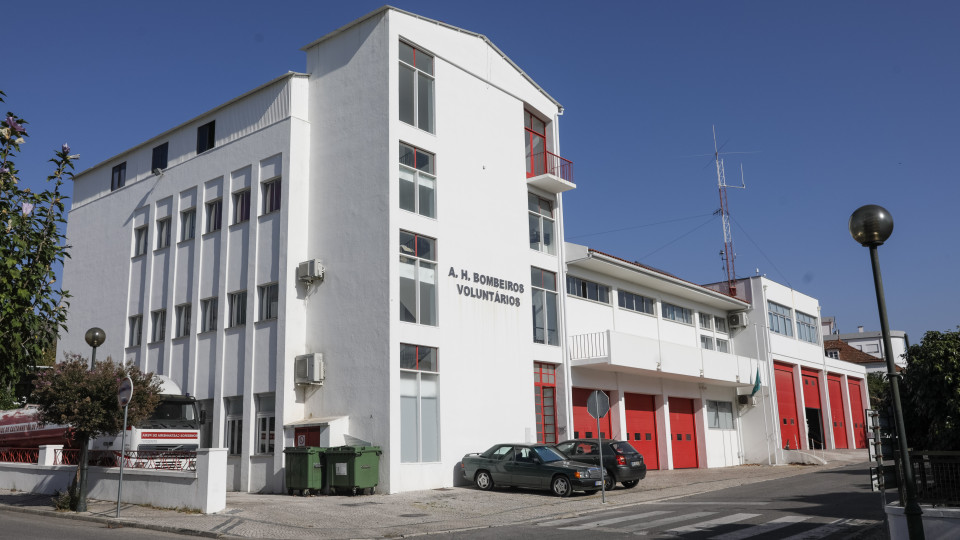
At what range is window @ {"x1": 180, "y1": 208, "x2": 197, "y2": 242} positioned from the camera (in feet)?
89.8

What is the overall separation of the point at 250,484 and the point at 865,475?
64.6 feet

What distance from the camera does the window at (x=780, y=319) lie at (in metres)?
39.6

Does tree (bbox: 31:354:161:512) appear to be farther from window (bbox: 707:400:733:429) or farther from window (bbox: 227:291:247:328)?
window (bbox: 707:400:733:429)

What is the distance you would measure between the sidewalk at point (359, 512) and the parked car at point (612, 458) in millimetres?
355

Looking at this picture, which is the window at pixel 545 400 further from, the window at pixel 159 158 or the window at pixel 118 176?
the window at pixel 118 176

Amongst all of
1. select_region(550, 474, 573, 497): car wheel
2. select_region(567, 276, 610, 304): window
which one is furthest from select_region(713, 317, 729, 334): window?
select_region(550, 474, 573, 497): car wheel

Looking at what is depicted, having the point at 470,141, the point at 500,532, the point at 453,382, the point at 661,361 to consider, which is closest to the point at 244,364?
the point at 453,382

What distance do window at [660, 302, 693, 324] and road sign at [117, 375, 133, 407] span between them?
2505 centimetres

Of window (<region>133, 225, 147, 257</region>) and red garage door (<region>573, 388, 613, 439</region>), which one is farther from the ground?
window (<region>133, 225, 147, 257</region>)

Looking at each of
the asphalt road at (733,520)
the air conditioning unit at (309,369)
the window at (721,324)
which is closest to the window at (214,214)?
the air conditioning unit at (309,369)

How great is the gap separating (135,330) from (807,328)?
3391cm

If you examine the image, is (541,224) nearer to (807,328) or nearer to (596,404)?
(596,404)

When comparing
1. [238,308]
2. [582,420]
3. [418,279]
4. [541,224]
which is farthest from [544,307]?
[238,308]

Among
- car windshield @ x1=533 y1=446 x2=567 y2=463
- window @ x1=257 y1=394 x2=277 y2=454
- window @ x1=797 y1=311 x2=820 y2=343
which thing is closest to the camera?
car windshield @ x1=533 y1=446 x2=567 y2=463
